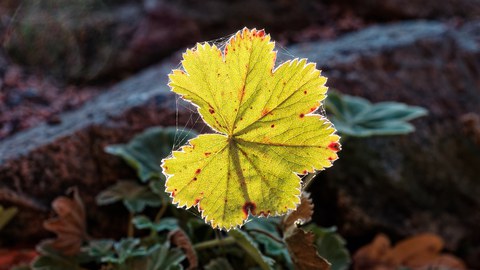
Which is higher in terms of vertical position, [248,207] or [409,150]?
[248,207]

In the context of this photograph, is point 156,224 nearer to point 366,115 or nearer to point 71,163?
point 71,163

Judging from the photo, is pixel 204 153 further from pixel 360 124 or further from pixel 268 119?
pixel 360 124

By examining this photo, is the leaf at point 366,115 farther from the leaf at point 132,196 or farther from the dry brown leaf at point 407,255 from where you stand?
the leaf at point 132,196

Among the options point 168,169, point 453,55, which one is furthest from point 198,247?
point 453,55

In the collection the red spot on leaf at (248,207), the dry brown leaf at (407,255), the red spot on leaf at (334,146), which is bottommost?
the dry brown leaf at (407,255)

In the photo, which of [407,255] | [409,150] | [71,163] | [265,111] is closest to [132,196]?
[71,163]

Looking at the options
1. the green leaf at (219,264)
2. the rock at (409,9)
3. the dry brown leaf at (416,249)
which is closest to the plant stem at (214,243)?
the green leaf at (219,264)
